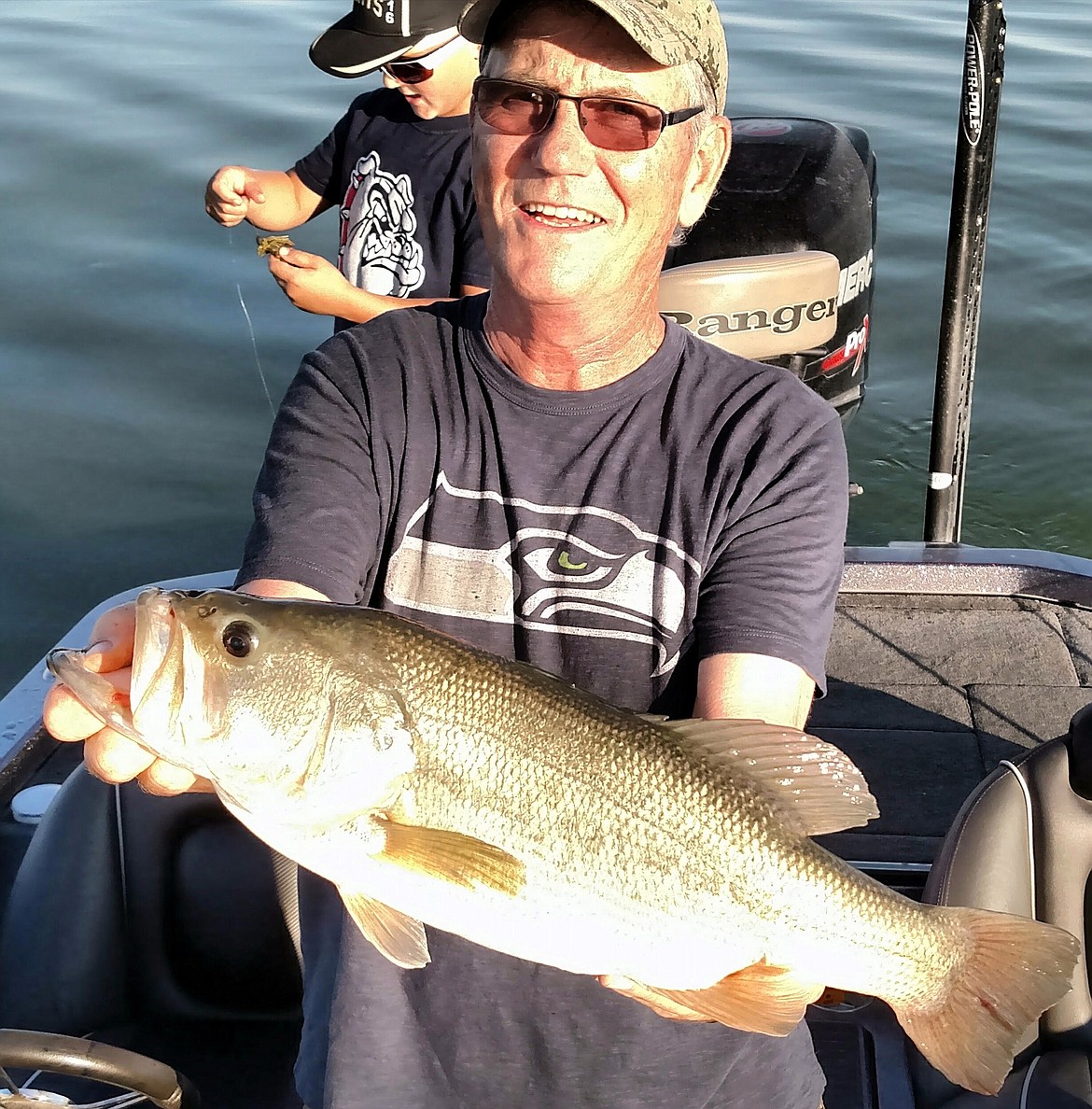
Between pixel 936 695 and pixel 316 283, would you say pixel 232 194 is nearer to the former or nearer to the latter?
pixel 316 283

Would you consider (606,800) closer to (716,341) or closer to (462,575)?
(462,575)

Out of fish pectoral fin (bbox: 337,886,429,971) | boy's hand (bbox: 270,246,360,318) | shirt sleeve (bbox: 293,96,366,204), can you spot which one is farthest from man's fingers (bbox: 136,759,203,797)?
shirt sleeve (bbox: 293,96,366,204)

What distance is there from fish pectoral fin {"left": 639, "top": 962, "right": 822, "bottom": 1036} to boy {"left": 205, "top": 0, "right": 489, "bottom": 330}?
254 centimetres

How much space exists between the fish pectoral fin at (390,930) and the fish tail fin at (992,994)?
73cm

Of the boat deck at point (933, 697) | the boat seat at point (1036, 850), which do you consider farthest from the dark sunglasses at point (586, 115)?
the boat deck at point (933, 697)

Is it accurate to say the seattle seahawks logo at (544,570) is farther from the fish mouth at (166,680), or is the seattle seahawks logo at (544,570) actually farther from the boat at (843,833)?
the boat at (843,833)

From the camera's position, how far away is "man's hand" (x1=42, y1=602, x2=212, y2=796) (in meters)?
1.76

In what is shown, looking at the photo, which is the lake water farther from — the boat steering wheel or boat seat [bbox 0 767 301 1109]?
the boat steering wheel

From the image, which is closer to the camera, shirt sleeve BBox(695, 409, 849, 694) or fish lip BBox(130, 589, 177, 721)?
fish lip BBox(130, 589, 177, 721)

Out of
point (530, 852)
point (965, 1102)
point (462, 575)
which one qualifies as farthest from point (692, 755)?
point (965, 1102)

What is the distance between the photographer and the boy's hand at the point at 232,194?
15.1 ft

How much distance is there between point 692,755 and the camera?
6.23 ft

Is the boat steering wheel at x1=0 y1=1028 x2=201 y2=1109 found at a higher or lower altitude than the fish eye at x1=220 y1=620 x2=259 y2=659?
lower

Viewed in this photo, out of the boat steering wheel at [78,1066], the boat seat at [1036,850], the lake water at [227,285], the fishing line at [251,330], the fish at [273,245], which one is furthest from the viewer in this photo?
the fishing line at [251,330]
